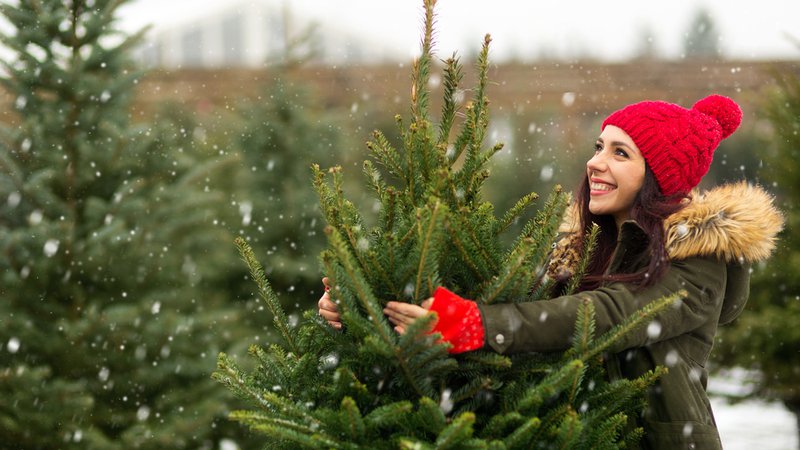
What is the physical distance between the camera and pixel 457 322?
180 centimetres

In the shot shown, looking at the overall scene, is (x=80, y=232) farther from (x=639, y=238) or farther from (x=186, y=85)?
(x=186, y=85)

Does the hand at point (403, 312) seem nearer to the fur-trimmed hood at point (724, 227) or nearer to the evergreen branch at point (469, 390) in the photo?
the evergreen branch at point (469, 390)

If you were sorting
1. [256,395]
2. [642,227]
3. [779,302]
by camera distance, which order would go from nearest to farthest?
[256,395]
[642,227]
[779,302]

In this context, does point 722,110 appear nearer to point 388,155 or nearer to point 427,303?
point 388,155

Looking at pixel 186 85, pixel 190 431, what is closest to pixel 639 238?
pixel 190 431

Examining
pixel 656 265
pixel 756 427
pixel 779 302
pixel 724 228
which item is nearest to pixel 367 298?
pixel 656 265

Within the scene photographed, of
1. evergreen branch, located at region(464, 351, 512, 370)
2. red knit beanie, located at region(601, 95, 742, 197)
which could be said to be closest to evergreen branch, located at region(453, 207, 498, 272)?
evergreen branch, located at region(464, 351, 512, 370)

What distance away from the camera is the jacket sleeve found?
6.08ft

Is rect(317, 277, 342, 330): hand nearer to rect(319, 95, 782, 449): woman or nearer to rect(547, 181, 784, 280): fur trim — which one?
rect(319, 95, 782, 449): woman

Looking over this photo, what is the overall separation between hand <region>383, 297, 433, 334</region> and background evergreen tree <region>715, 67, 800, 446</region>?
564 centimetres

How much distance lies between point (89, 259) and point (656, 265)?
3.70m

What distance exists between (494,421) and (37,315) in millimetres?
3894

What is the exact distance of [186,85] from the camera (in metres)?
18.3

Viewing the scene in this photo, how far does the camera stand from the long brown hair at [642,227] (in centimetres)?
220
